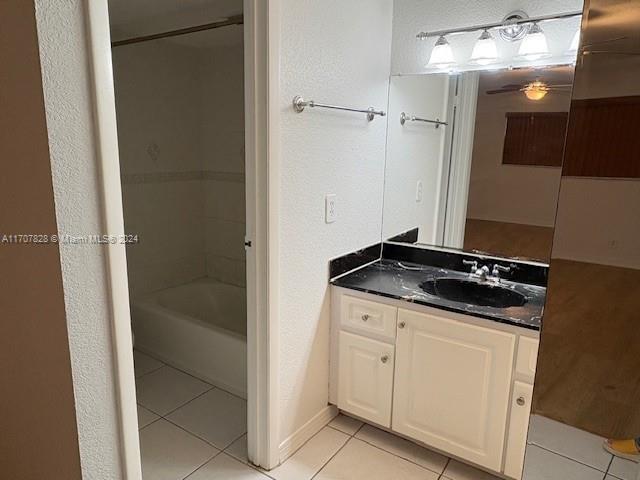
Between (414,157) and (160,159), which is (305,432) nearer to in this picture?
(414,157)

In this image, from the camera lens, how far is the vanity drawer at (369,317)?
2029mm

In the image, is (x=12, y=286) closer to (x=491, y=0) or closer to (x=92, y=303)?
(x=92, y=303)

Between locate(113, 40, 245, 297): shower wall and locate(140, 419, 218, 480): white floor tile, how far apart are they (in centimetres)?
119

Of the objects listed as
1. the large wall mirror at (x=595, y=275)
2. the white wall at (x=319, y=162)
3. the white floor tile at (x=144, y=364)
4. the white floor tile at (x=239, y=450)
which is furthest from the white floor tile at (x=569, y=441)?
the white floor tile at (x=144, y=364)

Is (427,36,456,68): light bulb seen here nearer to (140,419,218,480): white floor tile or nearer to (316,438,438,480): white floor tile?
(316,438,438,480): white floor tile

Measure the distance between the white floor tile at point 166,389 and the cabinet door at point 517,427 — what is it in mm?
1701

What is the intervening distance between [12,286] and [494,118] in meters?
2.14

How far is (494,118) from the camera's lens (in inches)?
84.9

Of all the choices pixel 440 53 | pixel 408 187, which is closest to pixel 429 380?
pixel 408 187

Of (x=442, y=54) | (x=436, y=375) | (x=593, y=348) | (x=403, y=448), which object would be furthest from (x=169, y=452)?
(x=442, y=54)

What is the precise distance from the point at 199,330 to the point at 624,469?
2362 millimetres

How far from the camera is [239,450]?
211cm

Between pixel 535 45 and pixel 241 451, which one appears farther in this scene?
pixel 241 451

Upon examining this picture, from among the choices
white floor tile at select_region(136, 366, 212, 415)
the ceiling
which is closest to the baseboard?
white floor tile at select_region(136, 366, 212, 415)
